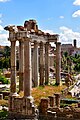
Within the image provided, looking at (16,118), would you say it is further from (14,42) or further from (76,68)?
(76,68)

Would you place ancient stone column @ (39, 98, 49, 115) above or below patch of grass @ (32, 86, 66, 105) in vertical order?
below

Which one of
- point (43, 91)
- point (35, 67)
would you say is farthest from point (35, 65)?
point (43, 91)

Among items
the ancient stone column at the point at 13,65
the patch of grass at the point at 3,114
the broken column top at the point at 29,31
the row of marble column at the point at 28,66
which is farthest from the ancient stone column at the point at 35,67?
the patch of grass at the point at 3,114

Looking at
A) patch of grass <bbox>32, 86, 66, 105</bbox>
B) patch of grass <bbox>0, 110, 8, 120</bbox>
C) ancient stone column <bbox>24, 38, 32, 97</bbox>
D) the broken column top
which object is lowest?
patch of grass <bbox>0, 110, 8, 120</bbox>

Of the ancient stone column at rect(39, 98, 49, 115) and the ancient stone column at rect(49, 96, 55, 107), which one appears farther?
the ancient stone column at rect(49, 96, 55, 107)

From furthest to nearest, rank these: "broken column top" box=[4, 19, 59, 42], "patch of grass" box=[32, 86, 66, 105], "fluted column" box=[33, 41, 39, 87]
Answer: "fluted column" box=[33, 41, 39, 87] < "patch of grass" box=[32, 86, 66, 105] < "broken column top" box=[4, 19, 59, 42]

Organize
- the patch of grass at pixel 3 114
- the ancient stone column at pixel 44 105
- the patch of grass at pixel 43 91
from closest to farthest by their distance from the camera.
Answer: the patch of grass at pixel 3 114
the ancient stone column at pixel 44 105
the patch of grass at pixel 43 91

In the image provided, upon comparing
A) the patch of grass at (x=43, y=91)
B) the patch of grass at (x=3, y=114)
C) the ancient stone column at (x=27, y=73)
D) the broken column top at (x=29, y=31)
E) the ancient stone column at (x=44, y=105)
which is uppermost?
the broken column top at (x=29, y=31)

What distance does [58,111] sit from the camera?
19.1 m

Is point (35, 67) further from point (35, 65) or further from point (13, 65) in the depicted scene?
point (13, 65)

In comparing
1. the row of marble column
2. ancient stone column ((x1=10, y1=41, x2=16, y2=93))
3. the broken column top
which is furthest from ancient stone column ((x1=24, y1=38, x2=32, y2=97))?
ancient stone column ((x1=10, y1=41, x2=16, y2=93))

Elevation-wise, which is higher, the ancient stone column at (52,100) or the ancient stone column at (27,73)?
the ancient stone column at (27,73)

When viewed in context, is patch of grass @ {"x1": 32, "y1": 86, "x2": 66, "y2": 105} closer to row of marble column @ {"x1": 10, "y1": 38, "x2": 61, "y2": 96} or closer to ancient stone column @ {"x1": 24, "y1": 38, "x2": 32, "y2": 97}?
row of marble column @ {"x1": 10, "y1": 38, "x2": 61, "y2": 96}

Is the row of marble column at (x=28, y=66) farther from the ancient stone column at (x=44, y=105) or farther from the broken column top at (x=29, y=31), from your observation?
the ancient stone column at (x=44, y=105)
